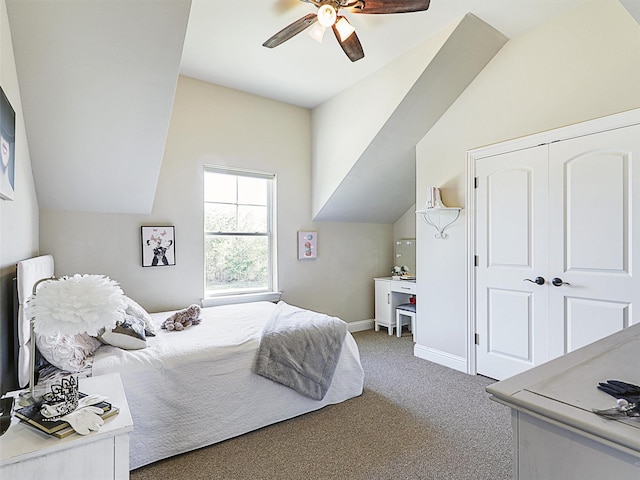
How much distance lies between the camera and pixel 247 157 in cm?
409

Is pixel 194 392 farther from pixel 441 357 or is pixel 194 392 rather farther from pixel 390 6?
pixel 390 6

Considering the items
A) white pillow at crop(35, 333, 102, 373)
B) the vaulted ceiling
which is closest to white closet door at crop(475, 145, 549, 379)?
the vaulted ceiling

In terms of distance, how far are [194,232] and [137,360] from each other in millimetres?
1881

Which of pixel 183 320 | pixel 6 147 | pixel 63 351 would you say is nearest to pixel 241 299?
pixel 183 320

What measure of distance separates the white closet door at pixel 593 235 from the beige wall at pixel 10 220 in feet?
11.8

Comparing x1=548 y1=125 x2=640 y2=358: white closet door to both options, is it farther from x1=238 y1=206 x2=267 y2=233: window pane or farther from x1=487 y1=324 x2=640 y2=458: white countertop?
x1=238 y1=206 x2=267 y2=233: window pane

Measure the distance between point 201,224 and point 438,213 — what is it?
8.26 feet

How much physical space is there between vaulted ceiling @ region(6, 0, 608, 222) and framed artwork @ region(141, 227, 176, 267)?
24 centimetres

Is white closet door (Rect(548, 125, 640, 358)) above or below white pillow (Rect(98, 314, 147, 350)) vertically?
above

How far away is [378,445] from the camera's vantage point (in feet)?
7.14

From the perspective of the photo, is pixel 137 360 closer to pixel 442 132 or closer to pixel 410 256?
pixel 442 132

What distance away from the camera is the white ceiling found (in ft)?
8.42

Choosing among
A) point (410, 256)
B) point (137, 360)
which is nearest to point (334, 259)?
point (410, 256)

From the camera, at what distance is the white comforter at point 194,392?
2.01 meters
